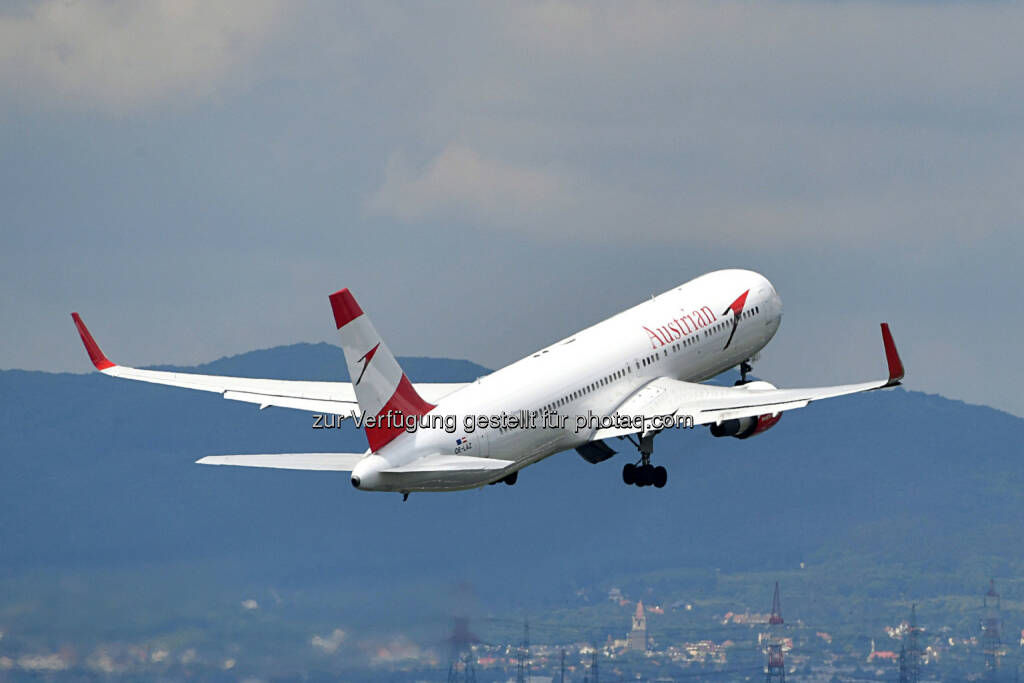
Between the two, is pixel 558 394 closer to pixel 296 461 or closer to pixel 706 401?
pixel 706 401

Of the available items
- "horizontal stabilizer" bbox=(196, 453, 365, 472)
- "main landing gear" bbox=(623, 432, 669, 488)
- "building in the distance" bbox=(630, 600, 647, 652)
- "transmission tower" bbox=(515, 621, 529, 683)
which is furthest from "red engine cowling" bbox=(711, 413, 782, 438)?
"building in the distance" bbox=(630, 600, 647, 652)

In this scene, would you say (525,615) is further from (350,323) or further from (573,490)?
(350,323)

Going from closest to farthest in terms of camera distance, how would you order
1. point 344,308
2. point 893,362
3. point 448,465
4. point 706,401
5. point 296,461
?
point 344,308 < point 296,461 < point 448,465 < point 893,362 < point 706,401

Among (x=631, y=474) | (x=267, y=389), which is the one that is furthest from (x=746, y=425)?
(x=267, y=389)

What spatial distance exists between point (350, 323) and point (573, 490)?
112 m

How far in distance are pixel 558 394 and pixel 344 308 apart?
1318 centimetres

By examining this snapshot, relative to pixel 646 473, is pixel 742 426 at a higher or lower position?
higher

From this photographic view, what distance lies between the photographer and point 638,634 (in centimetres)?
19688

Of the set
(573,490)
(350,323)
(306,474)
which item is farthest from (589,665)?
(350,323)

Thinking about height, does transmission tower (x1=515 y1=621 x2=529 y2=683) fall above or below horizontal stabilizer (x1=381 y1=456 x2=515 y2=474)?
below

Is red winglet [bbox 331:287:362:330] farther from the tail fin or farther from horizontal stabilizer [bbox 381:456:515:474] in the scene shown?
horizontal stabilizer [bbox 381:456:515:474]

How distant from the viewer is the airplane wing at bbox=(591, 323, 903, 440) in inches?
2685

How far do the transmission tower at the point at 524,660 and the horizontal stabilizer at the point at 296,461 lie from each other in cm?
9770

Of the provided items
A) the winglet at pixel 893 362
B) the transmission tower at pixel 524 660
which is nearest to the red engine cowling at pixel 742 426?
the winglet at pixel 893 362
